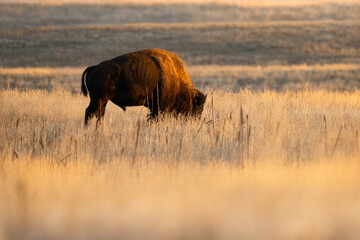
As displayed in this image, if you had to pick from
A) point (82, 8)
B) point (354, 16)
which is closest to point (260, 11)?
point (354, 16)

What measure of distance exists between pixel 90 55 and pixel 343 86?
20341 mm

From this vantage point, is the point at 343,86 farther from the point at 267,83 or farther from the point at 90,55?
the point at 90,55

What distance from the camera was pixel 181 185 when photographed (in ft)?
22.0

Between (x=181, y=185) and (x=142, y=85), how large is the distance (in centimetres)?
435

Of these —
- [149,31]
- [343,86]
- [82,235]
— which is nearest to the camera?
[82,235]

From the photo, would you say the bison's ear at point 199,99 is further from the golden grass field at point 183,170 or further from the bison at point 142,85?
the golden grass field at point 183,170

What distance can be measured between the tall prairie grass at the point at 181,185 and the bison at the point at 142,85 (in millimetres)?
512

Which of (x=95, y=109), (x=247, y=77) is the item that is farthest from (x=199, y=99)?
(x=247, y=77)

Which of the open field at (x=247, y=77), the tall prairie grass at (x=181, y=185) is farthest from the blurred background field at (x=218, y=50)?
the tall prairie grass at (x=181, y=185)

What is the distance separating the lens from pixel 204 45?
47969 mm

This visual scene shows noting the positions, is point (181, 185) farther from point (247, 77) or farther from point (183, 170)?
point (247, 77)

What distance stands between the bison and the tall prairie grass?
1.68 feet

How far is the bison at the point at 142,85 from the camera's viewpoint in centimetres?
1070

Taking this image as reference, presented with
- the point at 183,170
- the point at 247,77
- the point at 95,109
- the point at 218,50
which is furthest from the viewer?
the point at 218,50
